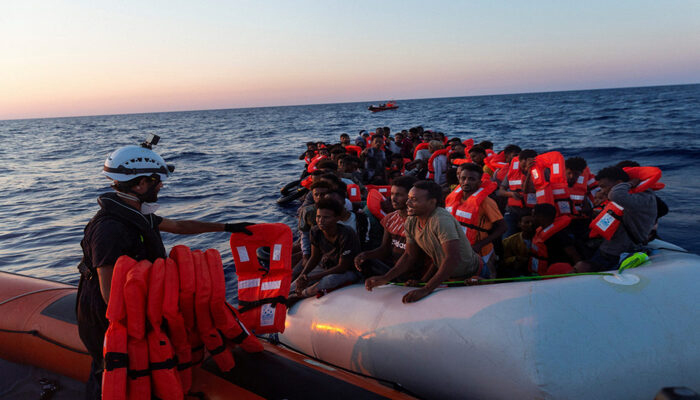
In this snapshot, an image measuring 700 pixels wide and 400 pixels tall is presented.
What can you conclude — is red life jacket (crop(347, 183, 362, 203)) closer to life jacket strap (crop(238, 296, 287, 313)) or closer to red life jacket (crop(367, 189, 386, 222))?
red life jacket (crop(367, 189, 386, 222))

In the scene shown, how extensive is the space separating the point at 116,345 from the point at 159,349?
197 millimetres

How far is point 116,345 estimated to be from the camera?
191 centimetres

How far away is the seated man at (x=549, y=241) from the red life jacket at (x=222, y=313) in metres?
3.13

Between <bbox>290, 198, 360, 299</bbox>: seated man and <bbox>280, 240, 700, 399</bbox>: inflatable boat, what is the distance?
571 mm

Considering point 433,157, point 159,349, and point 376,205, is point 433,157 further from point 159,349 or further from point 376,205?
point 159,349

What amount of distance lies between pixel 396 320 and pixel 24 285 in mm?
3505

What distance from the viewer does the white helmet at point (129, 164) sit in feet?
7.10

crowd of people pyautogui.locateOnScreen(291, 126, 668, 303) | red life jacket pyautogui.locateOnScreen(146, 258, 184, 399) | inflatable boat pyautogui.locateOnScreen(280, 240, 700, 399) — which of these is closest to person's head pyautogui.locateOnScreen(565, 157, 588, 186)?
crowd of people pyautogui.locateOnScreen(291, 126, 668, 303)

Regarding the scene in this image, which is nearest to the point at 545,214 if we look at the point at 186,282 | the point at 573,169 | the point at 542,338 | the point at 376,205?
the point at 573,169

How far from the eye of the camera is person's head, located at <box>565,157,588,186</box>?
5.34m

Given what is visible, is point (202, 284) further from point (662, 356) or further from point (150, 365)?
point (662, 356)

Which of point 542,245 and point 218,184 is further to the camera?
point 218,184

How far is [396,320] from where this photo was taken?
107 inches

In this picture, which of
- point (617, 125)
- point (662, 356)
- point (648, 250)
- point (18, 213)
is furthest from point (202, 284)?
point (617, 125)
